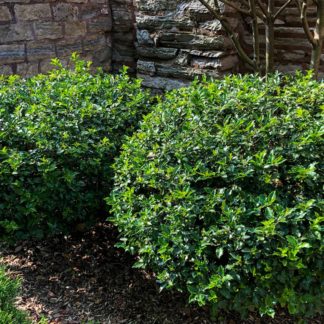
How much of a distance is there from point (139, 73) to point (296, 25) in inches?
62.8

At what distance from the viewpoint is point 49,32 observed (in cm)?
471

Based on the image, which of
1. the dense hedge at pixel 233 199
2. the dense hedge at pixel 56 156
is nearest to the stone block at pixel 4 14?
the dense hedge at pixel 56 156

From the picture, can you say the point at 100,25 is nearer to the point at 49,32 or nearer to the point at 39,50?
the point at 49,32

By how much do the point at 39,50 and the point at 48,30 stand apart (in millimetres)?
229

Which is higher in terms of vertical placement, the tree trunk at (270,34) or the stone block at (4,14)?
the stone block at (4,14)

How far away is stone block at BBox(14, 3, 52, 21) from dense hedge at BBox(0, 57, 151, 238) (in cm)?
195

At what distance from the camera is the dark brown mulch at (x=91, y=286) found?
239 centimetres

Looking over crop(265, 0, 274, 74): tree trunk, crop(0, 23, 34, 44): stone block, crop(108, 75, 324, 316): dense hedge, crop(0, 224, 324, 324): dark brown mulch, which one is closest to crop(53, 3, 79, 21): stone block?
crop(0, 23, 34, 44): stone block

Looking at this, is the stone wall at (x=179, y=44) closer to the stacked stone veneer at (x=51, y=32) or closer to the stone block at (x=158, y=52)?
the stone block at (x=158, y=52)

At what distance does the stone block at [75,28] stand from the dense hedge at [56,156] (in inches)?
87.3

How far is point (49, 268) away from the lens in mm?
2756

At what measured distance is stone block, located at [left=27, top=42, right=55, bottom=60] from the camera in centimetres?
464

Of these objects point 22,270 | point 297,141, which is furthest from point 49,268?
point 297,141

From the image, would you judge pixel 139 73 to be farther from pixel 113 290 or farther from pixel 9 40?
pixel 113 290
